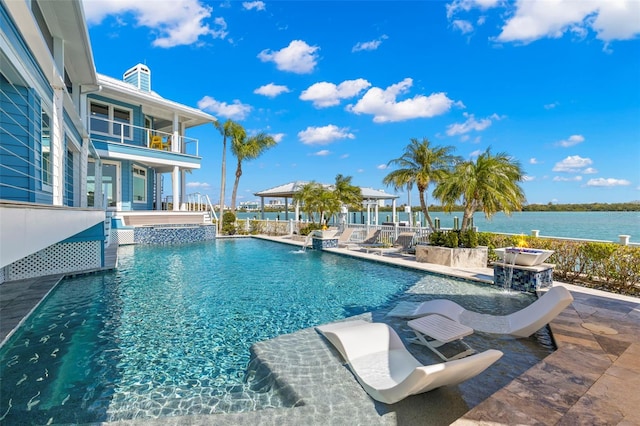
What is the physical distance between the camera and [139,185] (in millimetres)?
19828

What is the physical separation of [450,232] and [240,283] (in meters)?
7.02

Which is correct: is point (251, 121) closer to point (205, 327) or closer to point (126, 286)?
point (126, 286)

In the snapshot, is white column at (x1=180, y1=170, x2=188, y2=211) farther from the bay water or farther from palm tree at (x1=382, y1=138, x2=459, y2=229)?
palm tree at (x1=382, y1=138, x2=459, y2=229)

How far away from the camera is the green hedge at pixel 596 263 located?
7496 mm

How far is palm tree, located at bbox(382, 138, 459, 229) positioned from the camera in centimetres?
1551

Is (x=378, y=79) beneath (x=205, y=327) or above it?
above

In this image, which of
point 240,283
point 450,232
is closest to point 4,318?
point 240,283

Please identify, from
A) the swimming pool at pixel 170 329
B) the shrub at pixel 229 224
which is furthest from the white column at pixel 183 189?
the swimming pool at pixel 170 329

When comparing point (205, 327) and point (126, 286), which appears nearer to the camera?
point (205, 327)

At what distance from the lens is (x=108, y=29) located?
17406 millimetres

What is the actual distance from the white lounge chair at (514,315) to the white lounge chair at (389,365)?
1.49m

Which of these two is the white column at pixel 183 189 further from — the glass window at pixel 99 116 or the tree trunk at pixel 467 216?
the tree trunk at pixel 467 216

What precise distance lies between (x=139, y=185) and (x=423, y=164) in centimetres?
1683

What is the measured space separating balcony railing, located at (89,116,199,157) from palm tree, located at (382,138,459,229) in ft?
41.9
